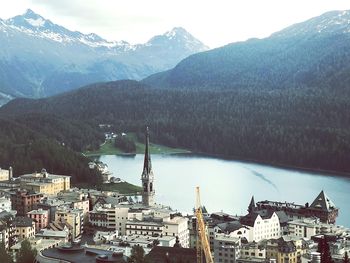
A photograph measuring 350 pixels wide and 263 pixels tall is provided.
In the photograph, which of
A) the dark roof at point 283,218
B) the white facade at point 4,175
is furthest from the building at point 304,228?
the white facade at point 4,175

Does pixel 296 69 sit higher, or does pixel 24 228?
pixel 296 69

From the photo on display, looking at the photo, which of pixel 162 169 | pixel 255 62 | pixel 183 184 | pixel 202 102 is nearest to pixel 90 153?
pixel 162 169

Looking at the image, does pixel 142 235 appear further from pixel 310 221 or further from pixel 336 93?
pixel 336 93

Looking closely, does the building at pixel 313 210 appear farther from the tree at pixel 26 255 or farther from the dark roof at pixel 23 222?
the tree at pixel 26 255

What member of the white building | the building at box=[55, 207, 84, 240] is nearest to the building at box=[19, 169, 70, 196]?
the building at box=[55, 207, 84, 240]

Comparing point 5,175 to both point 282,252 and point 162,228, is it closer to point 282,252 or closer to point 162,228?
point 162,228

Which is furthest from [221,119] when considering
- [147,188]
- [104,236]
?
[104,236]
